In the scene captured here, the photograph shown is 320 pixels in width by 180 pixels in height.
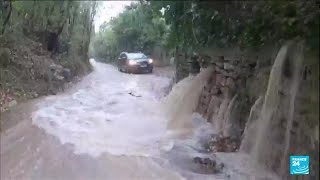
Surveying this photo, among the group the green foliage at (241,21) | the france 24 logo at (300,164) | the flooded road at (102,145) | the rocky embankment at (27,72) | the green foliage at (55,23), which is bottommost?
the flooded road at (102,145)

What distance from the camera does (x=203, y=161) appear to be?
580cm

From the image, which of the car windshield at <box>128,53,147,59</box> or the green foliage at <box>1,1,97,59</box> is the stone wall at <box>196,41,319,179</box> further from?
the car windshield at <box>128,53,147,59</box>

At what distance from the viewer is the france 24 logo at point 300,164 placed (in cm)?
357

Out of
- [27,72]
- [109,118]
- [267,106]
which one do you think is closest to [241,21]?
[267,106]

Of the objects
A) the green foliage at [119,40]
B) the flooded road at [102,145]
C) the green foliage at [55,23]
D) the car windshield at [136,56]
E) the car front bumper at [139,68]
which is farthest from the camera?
the car front bumper at [139,68]

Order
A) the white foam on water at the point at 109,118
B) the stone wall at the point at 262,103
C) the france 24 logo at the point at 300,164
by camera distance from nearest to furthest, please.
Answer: the stone wall at the point at 262,103 → the france 24 logo at the point at 300,164 → the white foam on water at the point at 109,118

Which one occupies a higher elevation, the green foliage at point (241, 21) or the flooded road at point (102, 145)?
the green foliage at point (241, 21)

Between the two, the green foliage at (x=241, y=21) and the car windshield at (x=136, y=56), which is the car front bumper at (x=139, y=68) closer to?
the car windshield at (x=136, y=56)

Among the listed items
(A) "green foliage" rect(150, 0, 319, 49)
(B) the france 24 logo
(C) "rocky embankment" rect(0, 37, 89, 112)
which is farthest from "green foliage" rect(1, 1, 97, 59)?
(B) the france 24 logo

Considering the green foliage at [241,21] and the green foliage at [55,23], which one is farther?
the green foliage at [55,23]

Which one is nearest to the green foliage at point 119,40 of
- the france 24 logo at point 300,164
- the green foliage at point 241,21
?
the green foliage at point 241,21

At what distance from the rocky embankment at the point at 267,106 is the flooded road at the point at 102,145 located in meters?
0.27

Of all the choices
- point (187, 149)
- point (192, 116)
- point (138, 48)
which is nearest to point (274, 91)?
point (187, 149)

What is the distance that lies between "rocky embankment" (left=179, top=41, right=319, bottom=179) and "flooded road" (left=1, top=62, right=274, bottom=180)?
27cm
